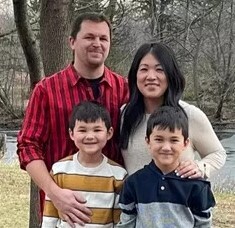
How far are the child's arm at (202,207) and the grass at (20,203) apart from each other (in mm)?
3636

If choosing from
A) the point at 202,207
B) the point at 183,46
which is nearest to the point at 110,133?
the point at 202,207

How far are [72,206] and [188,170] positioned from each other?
1.60 ft

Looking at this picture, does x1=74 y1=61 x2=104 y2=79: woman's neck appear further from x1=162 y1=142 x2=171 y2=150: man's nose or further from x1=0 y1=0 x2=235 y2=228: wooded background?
x1=0 y1=0 x2=235 y2=228: wooded background

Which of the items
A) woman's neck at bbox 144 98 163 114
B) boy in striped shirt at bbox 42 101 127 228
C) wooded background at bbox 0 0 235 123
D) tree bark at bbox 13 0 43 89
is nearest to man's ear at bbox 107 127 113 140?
boy in striped shirt at bbox 42 101 127 228

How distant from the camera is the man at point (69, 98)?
99.0 inches

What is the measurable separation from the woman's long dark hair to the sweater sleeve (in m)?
A: 0.10

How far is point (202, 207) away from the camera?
7.18 ft

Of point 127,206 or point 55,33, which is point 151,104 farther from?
point 55,33

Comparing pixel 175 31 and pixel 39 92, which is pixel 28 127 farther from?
pixel 175 31

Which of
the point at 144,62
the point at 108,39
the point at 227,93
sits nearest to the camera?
the point at 144,62

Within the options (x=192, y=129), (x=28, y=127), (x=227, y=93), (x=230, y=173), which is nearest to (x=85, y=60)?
(x=28, y=127)

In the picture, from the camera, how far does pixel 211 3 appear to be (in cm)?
1942

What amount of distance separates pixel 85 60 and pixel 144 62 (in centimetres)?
29

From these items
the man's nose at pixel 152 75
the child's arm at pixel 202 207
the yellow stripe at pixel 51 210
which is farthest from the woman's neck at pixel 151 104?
the yellow stripe at pixel 51 210
